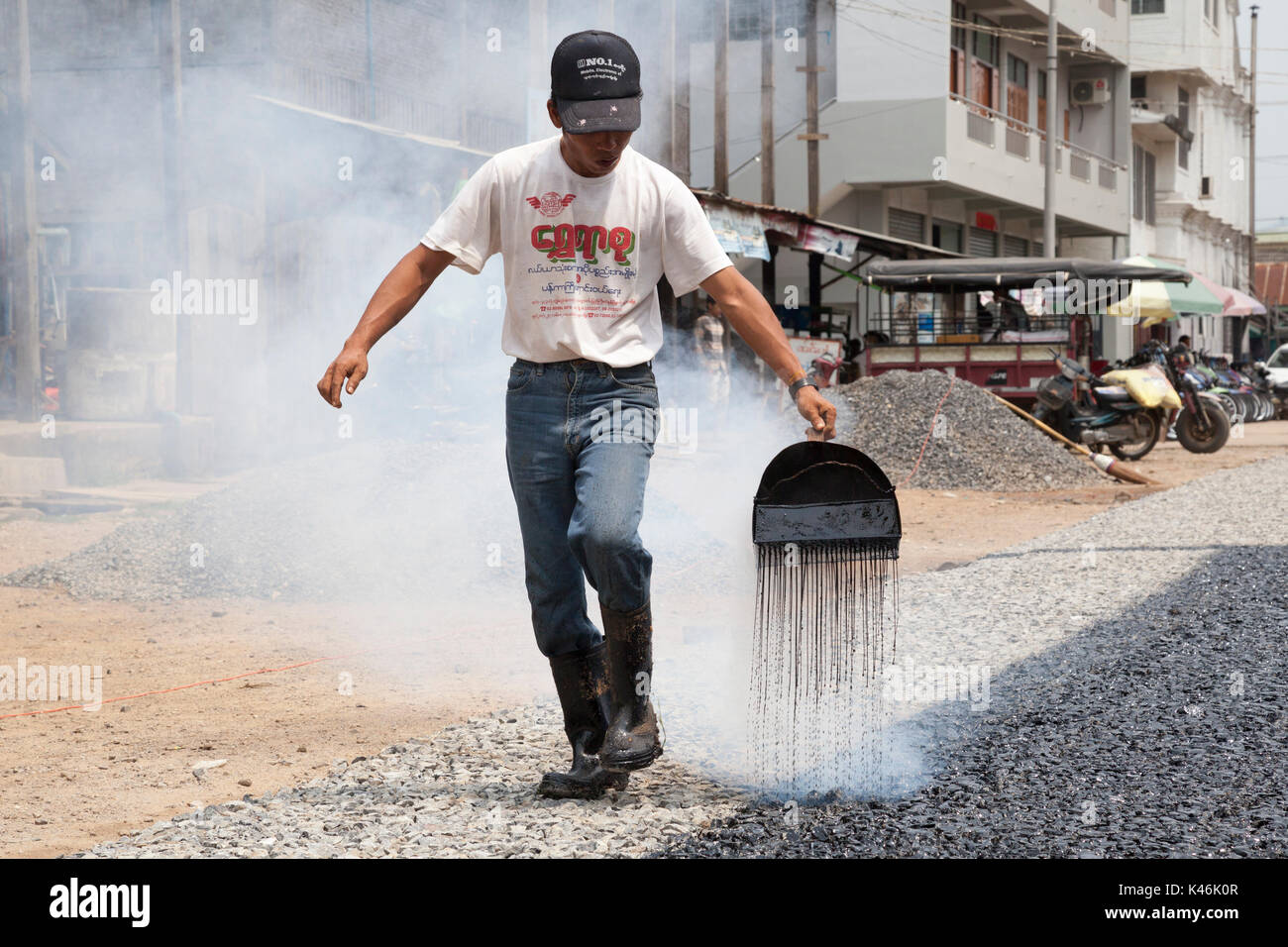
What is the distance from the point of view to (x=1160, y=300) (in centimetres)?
2531

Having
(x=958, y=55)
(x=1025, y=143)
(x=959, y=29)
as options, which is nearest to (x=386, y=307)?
(x=958, y=55)

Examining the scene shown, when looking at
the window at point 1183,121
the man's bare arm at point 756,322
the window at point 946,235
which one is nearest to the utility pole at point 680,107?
the man's bare arm at point 756,322

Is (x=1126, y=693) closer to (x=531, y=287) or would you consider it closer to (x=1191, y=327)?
(x=531, y=287)

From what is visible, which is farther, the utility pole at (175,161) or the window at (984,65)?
the window at (984,65)

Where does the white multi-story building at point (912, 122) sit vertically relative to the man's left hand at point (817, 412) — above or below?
above

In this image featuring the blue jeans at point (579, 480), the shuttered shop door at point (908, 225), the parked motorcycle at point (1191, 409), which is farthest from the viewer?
the shuttered shop door at point (908, 225)

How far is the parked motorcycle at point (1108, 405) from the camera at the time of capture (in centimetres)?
1548

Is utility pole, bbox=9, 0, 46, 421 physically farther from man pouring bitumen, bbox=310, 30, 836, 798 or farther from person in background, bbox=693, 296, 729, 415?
man pouring bitumen, bbox=310, 30, 836, 798

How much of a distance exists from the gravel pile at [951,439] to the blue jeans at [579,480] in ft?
35.1

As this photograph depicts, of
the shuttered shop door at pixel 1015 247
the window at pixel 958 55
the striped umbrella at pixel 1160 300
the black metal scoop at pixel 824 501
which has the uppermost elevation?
the window at pixel 958 55

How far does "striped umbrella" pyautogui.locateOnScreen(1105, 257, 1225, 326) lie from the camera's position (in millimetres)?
22853

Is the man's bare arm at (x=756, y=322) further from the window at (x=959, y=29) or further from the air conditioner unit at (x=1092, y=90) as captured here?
the air conditioner unit at (x=1092, y=90)

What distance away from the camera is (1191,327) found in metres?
44.8

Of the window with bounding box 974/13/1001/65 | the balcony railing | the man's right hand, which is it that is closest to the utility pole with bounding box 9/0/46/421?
the man's right hand
